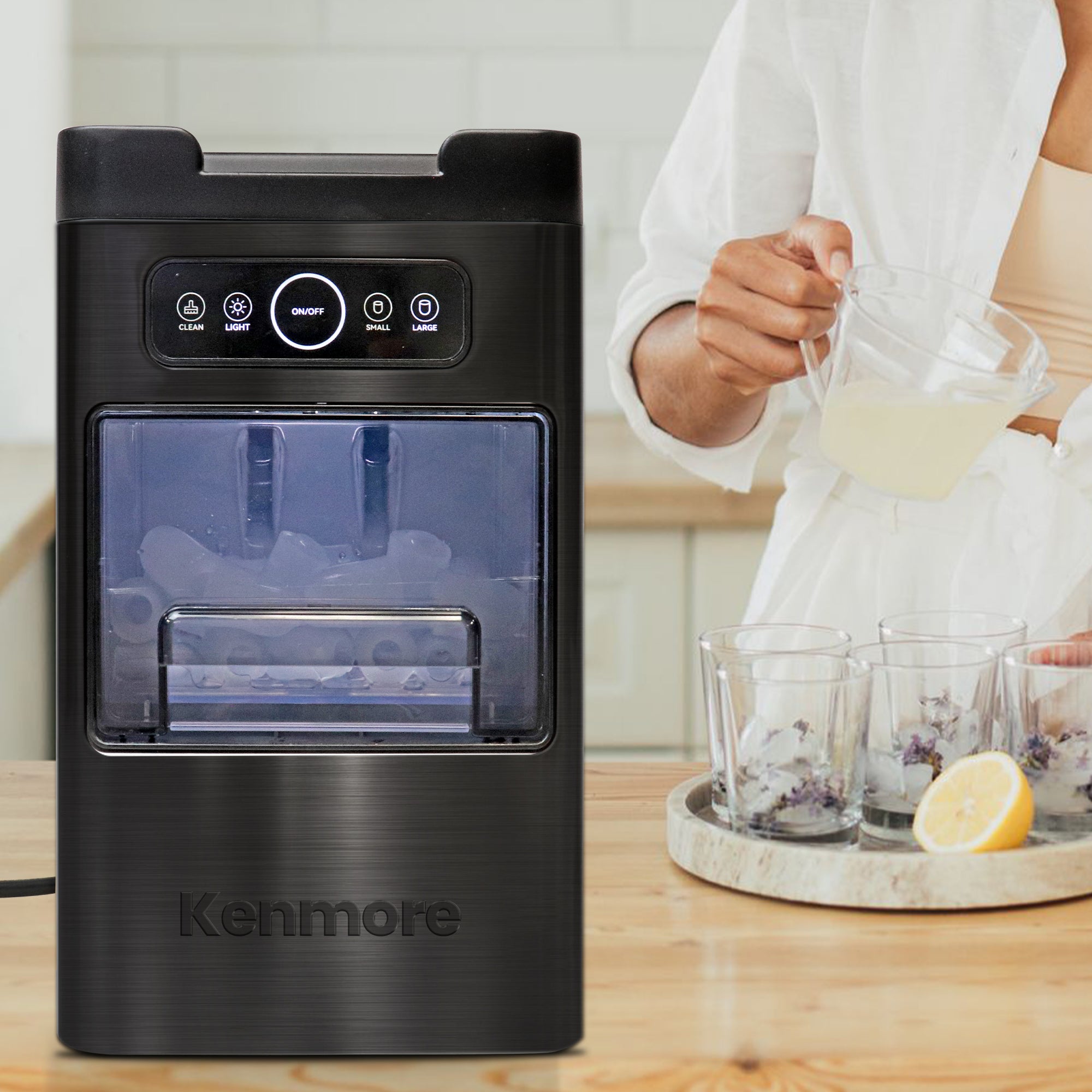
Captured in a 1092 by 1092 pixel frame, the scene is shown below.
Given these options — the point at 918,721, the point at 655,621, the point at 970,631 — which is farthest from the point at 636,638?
the point at 918,721

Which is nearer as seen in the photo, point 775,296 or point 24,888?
point 24,888

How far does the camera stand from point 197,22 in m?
2.42

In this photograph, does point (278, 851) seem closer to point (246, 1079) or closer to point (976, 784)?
point (246, 1079)

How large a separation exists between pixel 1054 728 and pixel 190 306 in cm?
49

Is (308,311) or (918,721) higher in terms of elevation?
(308,311)

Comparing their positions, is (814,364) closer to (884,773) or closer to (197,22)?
(884,773)

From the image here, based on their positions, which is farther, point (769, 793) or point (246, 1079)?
point (769, 793)

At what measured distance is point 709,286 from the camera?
91cm

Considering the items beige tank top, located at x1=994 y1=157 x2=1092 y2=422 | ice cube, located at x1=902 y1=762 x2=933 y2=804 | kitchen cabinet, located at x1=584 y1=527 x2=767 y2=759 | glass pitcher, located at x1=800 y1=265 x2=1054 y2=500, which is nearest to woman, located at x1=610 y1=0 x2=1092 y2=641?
beige tank top, located at x1=994 y1=157 x2=1092 y2=422

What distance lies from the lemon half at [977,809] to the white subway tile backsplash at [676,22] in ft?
6.22

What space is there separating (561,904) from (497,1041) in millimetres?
54

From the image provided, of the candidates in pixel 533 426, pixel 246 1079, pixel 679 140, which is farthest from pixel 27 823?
pixel 679 140

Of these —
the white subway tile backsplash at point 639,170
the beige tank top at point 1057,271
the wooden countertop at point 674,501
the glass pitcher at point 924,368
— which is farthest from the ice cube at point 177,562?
the white subway tile backsplash at point 639,170

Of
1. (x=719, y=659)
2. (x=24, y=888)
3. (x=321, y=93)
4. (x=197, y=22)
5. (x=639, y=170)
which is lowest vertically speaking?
(x=24, y=888)
